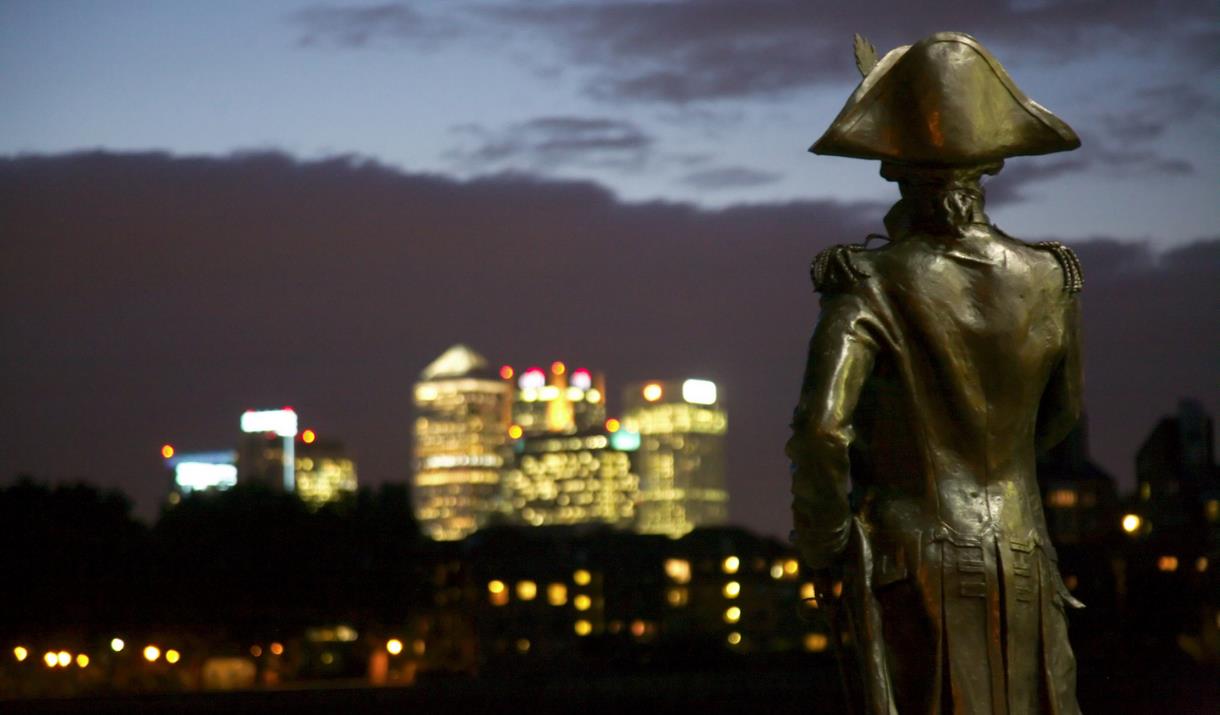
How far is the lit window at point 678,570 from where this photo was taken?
155250 millimetres

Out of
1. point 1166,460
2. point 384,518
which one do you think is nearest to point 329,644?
point 384,518

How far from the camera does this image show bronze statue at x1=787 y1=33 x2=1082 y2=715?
285 inches

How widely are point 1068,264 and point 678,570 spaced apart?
5874 inches

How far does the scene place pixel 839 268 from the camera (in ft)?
23.7

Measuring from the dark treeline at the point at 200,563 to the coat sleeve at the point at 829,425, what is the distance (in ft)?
281

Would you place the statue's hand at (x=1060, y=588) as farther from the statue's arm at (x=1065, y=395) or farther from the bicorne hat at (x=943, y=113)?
the bicorne hat at (x=943, y=113)

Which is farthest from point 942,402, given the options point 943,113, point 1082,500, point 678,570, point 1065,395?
point 678,570

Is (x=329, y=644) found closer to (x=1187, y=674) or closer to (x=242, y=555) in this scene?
(x=242, y=555)

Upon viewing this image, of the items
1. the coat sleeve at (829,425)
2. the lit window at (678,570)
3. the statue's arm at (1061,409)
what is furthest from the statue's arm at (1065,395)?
the lit window at (678,570)

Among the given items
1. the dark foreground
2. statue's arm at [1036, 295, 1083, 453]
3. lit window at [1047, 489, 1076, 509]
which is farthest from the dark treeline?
statue's arm at [1036, 295, 1083, 453]

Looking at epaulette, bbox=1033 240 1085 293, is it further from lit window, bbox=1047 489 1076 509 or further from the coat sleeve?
lit window, bbox=1047 489 1076 509

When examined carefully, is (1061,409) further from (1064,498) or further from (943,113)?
(1064,498)

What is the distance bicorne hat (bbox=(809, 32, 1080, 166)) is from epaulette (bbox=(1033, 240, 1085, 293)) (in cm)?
33

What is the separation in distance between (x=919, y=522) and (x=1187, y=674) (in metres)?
44.1
